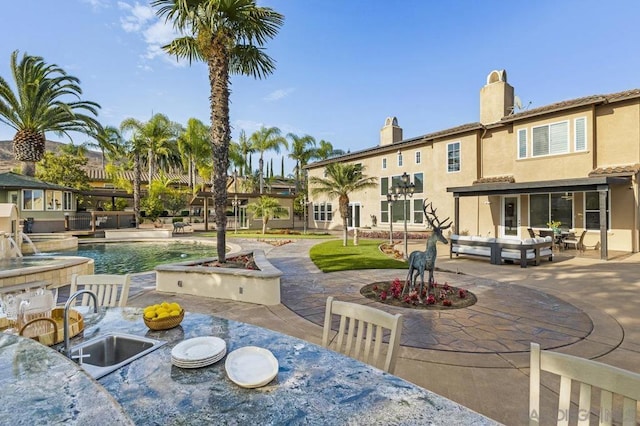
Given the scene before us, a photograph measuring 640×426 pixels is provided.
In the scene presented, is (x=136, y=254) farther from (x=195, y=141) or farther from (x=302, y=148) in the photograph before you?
(x=302, y=148)

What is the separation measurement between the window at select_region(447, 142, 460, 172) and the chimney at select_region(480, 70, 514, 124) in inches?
83.5

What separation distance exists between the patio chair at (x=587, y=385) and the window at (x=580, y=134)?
1645 cm

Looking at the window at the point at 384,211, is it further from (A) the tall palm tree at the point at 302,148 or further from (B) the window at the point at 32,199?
(B) the window at the point at 32,199

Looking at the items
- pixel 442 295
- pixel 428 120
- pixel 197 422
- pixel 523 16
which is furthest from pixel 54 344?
pixel 428 120

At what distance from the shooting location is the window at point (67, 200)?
2339 centimetres

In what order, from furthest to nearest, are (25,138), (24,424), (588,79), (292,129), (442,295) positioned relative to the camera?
1. (292,129)
2. (25,138)
3. (588,79)
4. (442,295)
5. (24,424)

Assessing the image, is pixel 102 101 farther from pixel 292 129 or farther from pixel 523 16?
pixel 523 16

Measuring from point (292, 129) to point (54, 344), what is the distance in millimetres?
35279

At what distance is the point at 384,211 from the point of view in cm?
2336

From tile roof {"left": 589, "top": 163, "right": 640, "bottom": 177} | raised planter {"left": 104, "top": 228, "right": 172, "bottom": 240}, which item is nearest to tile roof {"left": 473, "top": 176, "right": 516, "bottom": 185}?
tile roof {"left": 589, "top": 163, "right": 640, "bottom": 177}

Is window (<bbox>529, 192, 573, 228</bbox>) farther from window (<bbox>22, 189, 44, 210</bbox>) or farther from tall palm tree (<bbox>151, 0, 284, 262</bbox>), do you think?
window (<bbox>22, 189, 44, 210</bbox>)

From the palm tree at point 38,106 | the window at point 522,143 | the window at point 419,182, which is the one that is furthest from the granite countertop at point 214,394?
the palm tree at point 38,106

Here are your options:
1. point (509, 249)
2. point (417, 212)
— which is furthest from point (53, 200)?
point (509, 249)

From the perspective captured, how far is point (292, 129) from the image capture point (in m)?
35.8
